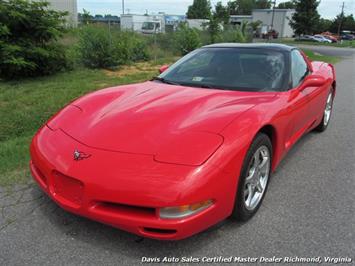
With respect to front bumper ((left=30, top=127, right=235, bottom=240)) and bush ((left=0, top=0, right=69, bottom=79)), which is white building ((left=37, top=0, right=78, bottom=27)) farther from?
front bumper ((left=30, top=127, right=235, bottom=240))

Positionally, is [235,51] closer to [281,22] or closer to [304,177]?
[304,177]

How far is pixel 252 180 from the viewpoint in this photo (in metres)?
2.80

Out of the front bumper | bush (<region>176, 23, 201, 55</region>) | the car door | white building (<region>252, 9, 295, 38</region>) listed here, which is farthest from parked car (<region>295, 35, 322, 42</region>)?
the front bumper

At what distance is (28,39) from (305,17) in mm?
54045

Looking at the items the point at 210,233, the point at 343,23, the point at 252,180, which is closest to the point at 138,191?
the point at 210,233

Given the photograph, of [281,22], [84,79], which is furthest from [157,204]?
[281,22]

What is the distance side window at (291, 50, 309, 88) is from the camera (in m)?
3.77

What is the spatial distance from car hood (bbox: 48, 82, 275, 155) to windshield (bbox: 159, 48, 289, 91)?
0.23 m

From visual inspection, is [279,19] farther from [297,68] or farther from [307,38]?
[297,68]

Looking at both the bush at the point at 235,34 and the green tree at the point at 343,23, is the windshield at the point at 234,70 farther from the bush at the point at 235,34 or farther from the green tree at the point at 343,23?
the green tree at the point at 343,23

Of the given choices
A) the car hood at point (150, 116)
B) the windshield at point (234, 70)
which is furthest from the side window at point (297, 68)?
the car hood at point (150, 116)

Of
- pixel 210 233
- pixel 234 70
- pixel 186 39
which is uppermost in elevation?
pixel 234 70

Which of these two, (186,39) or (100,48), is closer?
(100,48)

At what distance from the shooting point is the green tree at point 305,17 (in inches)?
2119
